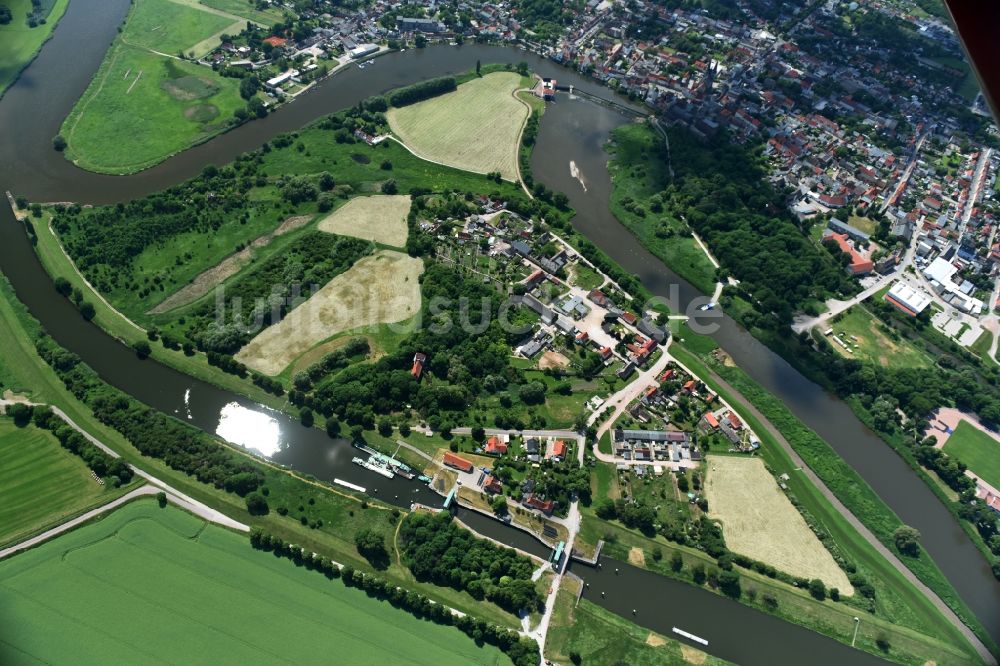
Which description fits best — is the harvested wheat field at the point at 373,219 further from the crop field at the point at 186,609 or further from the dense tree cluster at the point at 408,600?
the crop field at the point at 186,609

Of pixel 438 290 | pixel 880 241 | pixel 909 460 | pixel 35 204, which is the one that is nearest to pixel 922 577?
pixel 909 460

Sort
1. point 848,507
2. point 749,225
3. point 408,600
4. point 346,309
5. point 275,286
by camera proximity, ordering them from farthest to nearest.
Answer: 1. point 749,225
2. point 275,286
3. point 346,309
4. point 848,507
5. point 408,600

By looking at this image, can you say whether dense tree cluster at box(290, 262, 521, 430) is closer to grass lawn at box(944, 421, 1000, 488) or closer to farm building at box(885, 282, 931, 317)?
grass lawn at box(944, 421, 1000, 488)

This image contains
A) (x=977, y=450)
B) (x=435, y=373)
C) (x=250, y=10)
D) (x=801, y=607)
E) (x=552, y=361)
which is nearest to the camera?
(x=801, y=607)

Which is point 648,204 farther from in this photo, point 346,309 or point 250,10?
point 250,10

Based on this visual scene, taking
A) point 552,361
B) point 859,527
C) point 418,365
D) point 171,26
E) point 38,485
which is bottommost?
point 38,485

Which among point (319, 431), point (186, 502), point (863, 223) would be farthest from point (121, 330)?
point (863, 223)

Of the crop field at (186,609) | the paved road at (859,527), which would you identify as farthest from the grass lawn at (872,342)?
the crop field at (186,609)
